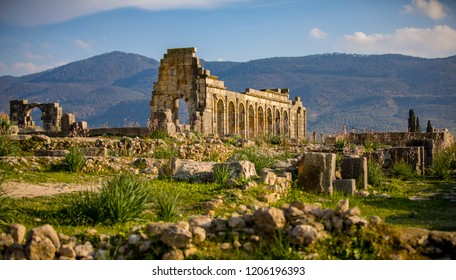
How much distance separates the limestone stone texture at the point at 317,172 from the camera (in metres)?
14.7

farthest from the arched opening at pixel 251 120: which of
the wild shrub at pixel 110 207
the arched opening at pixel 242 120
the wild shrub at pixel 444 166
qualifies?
the wild shrub at pixel 110 207

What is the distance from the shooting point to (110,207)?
Answer: 376 inches

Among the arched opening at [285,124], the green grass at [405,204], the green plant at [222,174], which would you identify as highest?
the arched opening at [285,124]

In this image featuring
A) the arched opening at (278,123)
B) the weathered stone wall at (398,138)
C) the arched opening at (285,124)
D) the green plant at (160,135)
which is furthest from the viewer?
the arched opening at (285,124)

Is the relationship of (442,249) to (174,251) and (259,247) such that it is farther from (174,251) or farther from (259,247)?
(174,251)

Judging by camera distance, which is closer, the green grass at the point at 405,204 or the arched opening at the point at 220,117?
the green grass at the point at 405,204

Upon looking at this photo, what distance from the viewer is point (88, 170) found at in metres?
15.9

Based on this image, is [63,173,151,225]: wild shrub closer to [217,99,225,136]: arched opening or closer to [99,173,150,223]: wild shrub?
[99,173,150,223]: wild shrub

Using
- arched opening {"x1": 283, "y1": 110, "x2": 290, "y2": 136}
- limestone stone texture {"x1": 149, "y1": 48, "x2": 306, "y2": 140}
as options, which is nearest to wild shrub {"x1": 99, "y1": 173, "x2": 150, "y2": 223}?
limestone stone texture {"x1": 149, "y1": 48, "x2": 306, "y2": 140}

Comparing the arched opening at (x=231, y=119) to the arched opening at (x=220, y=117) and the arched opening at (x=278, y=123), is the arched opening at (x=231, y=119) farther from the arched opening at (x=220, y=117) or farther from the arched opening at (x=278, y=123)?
the arched opening at (x=278, y=123)

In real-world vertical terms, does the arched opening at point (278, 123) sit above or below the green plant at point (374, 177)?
above

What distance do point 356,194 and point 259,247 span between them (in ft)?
26.9

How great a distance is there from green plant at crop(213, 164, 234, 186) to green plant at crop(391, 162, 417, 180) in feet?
27.6

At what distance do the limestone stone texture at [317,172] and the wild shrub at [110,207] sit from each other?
570 cm
